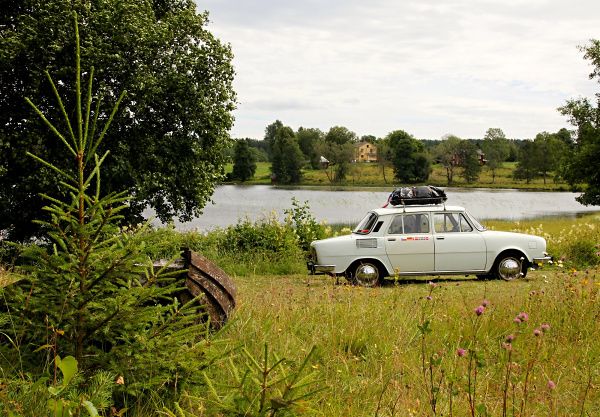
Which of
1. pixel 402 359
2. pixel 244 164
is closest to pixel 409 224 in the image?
pixel 402 359

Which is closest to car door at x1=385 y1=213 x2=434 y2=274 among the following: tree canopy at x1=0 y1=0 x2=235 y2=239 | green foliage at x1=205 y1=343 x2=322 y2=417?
tree canopy at x1=0 y1=0 x2=235 y2=239

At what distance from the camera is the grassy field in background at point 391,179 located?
282ft

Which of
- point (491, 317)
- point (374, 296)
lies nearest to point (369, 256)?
point (374, 296)

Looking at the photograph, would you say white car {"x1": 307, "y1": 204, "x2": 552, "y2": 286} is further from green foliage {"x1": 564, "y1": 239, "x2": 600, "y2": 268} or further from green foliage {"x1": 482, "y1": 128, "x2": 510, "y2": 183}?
green foliage {"x1": 482, "y1": 128, "x2": 510, "y2": 183}

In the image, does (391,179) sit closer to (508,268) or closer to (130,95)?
(130,95)

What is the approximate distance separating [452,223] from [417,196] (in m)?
1.13

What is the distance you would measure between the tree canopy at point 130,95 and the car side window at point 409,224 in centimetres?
816

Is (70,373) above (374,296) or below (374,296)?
above

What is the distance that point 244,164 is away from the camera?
3455 inches

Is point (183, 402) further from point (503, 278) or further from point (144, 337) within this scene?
point (503, 278)

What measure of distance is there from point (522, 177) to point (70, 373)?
9933 centimetres

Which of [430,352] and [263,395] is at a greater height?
[263,395]

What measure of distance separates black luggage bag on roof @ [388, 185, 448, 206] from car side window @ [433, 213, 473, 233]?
69 cm

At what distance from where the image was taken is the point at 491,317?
6340mm
